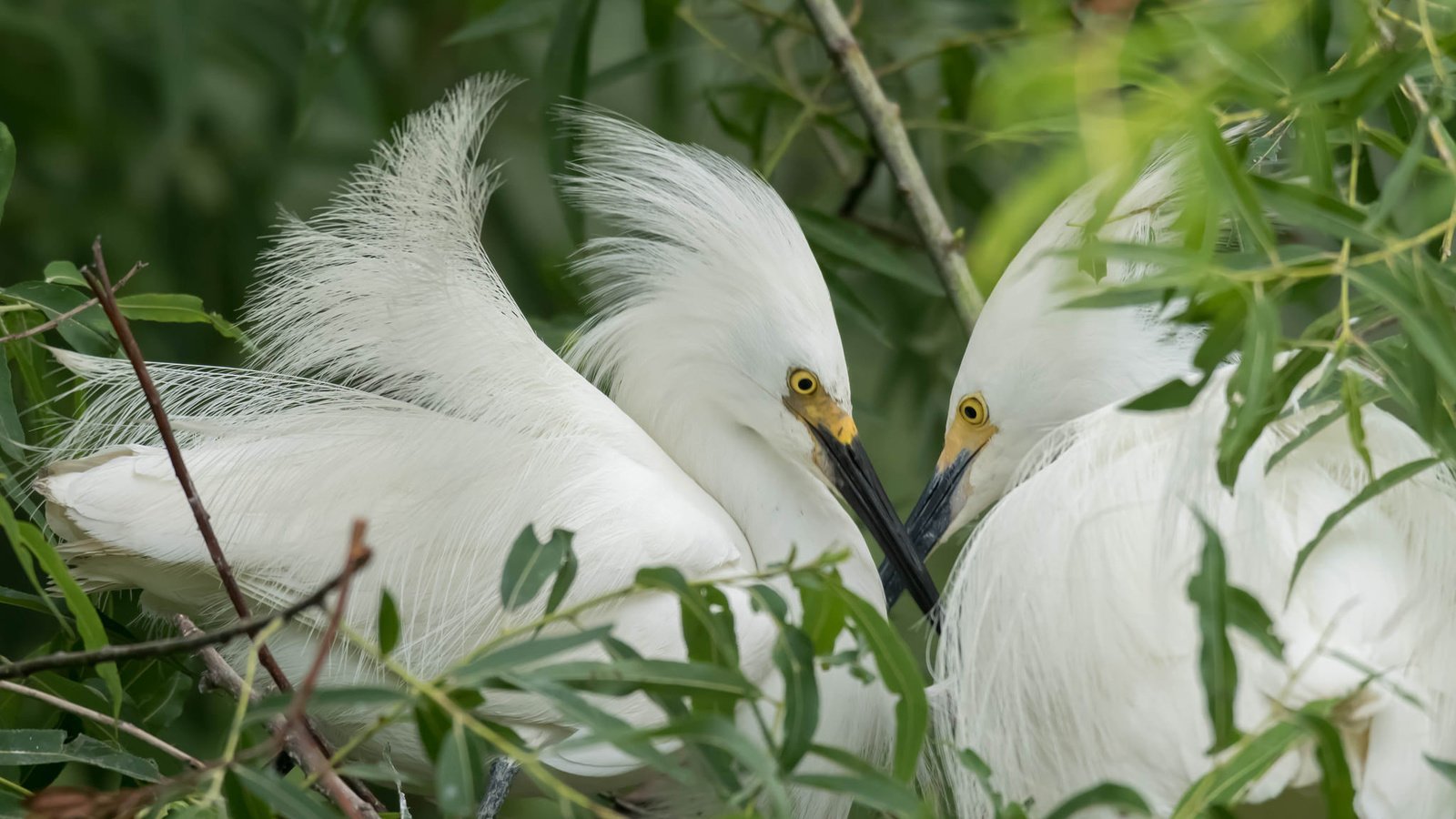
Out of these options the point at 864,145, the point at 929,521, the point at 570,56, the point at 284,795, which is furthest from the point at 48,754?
the point at 864,145

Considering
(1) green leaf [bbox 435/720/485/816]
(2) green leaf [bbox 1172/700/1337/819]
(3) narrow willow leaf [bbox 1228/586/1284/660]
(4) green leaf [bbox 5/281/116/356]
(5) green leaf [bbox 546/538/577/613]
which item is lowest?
(1) green leaf [bbox 435/720/485/816]

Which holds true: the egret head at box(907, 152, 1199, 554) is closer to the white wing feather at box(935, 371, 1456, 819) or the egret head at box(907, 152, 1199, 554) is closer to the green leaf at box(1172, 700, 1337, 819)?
the white wing feather at box(935, 371, 1456, 819)

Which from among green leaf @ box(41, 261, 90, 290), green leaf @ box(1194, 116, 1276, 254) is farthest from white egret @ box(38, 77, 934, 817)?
green leaf @ box(1194, 116, 1276, 254)

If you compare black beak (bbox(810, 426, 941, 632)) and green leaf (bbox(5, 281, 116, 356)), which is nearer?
green leaf (bbox(5, 281, 116, 356))

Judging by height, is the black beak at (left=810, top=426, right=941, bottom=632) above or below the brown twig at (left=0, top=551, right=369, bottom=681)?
above

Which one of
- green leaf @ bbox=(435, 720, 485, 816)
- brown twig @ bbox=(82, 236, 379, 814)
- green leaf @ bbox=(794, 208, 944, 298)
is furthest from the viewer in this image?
green leaf @ bbox=(794, 208, 944, 298)

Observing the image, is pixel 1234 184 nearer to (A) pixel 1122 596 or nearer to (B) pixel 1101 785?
(B) pixel 1101 785

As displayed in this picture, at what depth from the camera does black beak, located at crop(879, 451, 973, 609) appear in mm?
1729

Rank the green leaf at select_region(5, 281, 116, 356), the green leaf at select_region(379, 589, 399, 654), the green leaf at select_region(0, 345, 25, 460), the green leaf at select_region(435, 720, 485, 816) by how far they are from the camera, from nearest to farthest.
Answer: the green leaf at select_region(435, 720, 485, 816) < the green leaf at select_region(379, 589, 399, 654) < the green leaf at select_region(0, 345, 25, 460) < the green leaf at select_region(5, 281, 116, 356)

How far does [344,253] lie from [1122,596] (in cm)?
83

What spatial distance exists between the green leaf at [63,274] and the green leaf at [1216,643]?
1.00 meters

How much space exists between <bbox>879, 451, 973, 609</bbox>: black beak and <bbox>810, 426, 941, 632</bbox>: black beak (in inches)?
1.9

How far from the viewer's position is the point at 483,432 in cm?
148

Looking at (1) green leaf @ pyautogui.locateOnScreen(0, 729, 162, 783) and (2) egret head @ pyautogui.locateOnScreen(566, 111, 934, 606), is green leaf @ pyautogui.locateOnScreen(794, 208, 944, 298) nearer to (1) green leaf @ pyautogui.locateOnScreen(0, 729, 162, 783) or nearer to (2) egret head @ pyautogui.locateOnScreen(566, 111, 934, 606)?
(2) egret head @ pyautogui.locateOnScreen(566, 111, 934, 606)
